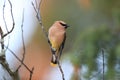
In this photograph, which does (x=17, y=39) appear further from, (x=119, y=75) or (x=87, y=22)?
(x=119, y=75)

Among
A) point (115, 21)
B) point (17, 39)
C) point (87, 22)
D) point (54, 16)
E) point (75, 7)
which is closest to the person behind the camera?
point (115, 21)

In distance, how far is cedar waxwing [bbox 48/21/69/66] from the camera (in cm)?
163

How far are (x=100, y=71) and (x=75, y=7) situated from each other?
370 mm

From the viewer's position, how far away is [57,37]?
66.9 inches

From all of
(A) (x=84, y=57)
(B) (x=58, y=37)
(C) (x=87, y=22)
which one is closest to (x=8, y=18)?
(B) (x=58, y=37)

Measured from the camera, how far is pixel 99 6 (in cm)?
111

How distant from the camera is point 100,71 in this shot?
1112 millimetres

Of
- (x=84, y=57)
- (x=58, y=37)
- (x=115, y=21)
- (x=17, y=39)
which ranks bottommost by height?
(x=17, y=39)

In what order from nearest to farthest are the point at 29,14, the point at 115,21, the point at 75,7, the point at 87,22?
the point at 115,21 → the point at 87,22 → the point at 75,7 → the point at 29,14

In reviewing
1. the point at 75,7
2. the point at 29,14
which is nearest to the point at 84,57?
the point at 75,7

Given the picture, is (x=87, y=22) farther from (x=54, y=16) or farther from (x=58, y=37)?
(x=54, y=16)

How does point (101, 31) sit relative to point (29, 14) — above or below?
above

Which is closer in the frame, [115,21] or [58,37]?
[115,21]

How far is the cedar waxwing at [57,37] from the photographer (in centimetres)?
163
